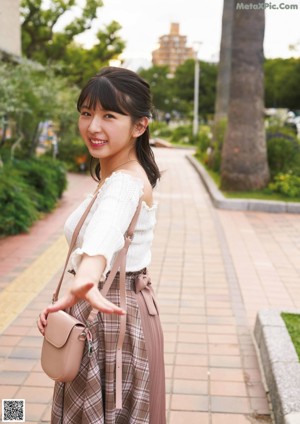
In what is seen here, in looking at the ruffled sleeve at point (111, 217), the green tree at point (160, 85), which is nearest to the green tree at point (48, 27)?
the ruffled sleeve at point (111, 217)

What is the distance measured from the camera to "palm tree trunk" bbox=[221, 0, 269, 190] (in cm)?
1152

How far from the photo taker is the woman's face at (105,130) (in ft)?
6.07

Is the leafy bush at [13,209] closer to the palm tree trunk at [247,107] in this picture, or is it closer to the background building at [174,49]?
the palm tree trunk at [247,107]

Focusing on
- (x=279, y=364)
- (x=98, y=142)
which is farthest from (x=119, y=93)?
(x=279, y=364)

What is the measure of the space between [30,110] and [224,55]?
8.13 m

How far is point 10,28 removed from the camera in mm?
14438

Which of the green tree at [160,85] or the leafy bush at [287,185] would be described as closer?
the leafy bush at [287,185]

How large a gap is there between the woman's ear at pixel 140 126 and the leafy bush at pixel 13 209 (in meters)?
Result: 6.28

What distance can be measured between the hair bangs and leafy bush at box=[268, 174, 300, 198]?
32.6 feet

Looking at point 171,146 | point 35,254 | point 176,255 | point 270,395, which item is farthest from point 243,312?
point 171,146

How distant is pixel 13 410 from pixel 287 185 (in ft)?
29.7

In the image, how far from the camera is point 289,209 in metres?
10.7

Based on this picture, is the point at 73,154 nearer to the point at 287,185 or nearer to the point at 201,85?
the point at 287,185

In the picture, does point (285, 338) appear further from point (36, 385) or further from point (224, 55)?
point (224, 55)
